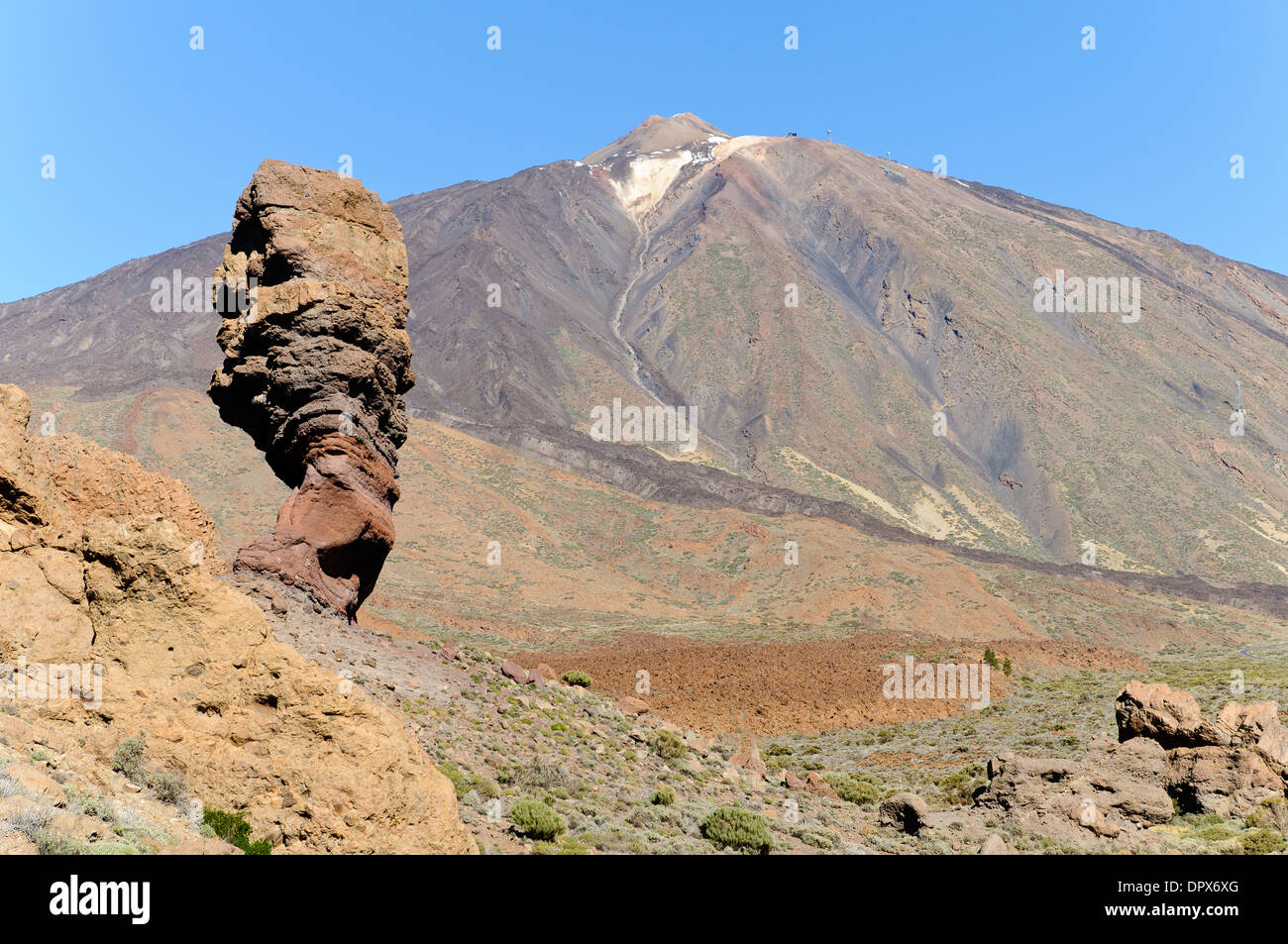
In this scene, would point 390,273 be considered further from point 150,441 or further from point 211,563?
point 150,441

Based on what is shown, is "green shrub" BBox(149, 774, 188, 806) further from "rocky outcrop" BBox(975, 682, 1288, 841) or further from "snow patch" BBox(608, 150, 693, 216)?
"snow patch" BBox(608, 150, 693, 216)

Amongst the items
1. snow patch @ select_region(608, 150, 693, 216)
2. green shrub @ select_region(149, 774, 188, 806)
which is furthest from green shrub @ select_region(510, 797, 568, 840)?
snow patch @ select_region(608, 150, 693, 216)

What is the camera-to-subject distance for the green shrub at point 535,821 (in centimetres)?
1132

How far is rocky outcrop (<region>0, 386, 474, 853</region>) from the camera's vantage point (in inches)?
297

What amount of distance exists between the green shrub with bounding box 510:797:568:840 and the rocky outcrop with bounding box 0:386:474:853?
3.29m

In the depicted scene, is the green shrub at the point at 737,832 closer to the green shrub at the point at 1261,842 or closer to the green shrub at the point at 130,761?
the green shrub at the point at 1261,842

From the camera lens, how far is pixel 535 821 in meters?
11.4

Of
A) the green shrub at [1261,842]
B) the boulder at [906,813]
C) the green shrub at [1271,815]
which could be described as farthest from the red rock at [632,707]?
the green shrub at [1261,842]

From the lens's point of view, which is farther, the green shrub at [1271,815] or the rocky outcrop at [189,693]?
the green shrub at [1271,815]

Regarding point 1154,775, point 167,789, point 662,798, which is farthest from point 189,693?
point 1154,775

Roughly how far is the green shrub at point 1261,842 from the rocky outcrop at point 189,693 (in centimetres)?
1195

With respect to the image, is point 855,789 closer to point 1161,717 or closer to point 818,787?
point 818,787

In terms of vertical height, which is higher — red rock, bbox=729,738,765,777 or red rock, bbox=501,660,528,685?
red rock, bbox=501,660,528,685
